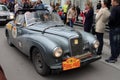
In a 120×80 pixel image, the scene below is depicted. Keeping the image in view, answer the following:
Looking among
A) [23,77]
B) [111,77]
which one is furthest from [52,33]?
[111,77]

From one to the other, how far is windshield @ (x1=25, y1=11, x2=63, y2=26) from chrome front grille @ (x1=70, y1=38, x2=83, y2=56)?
1.67 m

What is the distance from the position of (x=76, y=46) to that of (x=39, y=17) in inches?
75.8

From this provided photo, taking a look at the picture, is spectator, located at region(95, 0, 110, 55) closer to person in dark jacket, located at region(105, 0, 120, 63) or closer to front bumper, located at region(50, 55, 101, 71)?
person in dark jacket, located at region(105, 0, 120, 63)

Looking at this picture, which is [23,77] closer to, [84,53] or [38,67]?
[38,67]

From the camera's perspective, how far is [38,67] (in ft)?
16.0

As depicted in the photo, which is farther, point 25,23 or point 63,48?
point 25,23

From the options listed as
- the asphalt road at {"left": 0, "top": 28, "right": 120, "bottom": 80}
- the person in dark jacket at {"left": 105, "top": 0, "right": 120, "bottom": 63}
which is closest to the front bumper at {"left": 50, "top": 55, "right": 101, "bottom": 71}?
the asphalt road at {"left": 0, "top": 28, "right": 120, "bottom": 80}

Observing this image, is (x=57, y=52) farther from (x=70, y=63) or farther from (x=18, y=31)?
(x=18, y=31)

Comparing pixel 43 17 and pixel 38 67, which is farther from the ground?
pixel 43 17

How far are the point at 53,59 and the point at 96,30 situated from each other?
2.28 metres

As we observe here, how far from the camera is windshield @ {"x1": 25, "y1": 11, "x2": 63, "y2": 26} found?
5930 millimetres

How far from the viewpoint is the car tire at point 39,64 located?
457 cm

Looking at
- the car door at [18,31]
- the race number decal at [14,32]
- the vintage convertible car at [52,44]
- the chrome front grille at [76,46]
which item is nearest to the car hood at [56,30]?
the vintage convertible car at [52,44]

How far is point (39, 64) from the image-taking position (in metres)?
4.85
